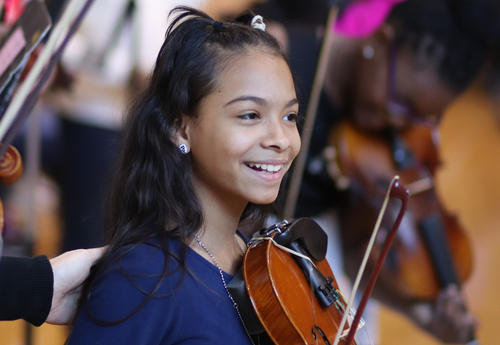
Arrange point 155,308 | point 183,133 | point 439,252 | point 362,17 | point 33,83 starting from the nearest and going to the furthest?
point 33,83 < point 155,308 < point 183,133 < point 439,252 < point 362,17

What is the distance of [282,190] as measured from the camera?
3.38 feet

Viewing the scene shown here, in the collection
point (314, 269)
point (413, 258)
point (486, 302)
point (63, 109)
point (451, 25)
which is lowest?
point (486, 302)

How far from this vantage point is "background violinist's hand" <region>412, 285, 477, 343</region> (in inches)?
62.9

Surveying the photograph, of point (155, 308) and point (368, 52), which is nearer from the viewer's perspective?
point (155, 308)

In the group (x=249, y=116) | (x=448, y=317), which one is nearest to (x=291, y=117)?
(x=249, y=116)

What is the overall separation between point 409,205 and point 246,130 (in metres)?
0.93

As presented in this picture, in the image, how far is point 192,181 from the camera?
0.85 meters

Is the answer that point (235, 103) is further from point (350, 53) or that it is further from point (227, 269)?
point (350, 53)

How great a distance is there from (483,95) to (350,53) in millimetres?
835

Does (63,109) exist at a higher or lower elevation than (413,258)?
higher

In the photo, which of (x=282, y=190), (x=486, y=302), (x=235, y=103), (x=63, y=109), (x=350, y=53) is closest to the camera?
(x=235, y=103)

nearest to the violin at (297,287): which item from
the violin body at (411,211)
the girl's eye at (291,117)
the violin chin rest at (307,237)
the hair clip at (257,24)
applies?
the violin chin rest at (307,237)

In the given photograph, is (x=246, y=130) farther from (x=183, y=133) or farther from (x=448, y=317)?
(x=448, y=317)

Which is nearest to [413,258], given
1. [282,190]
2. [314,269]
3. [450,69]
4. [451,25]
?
[450,69]
